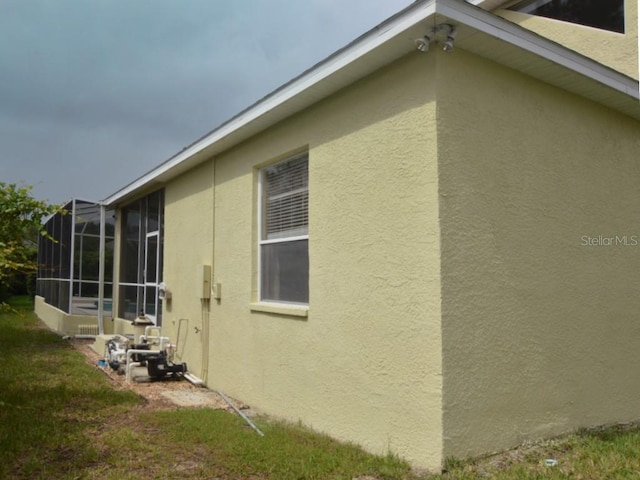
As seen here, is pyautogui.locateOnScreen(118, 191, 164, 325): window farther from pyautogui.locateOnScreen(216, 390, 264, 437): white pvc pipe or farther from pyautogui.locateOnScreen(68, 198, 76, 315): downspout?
pyautogui.locateOnScreen(216, 390, 264, 437): white pvc pipe

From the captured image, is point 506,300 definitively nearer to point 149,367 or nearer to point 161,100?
point 149,367

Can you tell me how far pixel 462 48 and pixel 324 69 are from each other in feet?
4.22

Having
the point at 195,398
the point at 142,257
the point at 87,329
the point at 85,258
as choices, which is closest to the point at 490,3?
the point at 195,398

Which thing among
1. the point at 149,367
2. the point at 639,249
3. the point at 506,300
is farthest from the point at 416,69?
the point at 149,367

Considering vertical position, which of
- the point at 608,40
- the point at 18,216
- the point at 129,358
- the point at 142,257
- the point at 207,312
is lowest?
the point at 129,358

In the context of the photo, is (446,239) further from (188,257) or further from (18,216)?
(188,257)

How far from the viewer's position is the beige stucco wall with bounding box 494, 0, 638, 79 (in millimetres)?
6828

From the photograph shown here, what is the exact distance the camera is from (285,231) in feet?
21.2

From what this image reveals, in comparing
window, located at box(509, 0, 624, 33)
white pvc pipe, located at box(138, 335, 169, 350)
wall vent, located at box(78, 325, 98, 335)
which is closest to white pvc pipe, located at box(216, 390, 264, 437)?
white pvc pipe, located at box(138, 335, 169, 350)

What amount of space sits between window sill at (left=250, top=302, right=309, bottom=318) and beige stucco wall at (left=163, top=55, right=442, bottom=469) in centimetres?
6

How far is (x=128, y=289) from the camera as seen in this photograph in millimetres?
12898

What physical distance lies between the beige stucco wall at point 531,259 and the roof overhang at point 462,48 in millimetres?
155

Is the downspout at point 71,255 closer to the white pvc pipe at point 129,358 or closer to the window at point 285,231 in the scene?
the white pvc pipe at point 129,358

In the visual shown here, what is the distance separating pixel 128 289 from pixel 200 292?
5600mm
